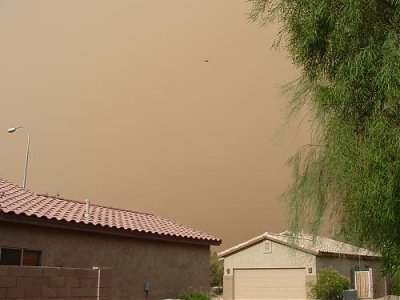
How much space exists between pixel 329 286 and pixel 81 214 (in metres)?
19.1

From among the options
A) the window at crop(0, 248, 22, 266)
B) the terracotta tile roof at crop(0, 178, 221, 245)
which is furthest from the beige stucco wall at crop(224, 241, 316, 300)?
the window at crop(0, 248, 22, 266)

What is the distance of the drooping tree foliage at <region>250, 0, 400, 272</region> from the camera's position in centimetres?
1075

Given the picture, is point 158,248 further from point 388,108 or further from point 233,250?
point 233,250

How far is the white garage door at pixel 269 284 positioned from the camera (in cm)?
3688

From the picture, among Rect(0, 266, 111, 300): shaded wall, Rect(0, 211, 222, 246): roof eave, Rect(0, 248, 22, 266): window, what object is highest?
Rect(0, 211, 222, 246): roof eave

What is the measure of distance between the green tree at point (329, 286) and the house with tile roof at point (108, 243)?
40.3 ft

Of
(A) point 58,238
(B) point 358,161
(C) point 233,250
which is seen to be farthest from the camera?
(C) point 233,250

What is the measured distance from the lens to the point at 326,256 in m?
36.8

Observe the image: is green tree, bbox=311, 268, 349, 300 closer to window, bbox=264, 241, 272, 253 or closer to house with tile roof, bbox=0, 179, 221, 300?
window, bbox=264, 241, 272, 253

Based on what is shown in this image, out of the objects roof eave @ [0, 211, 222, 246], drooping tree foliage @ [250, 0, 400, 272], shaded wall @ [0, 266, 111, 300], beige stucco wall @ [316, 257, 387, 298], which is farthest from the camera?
beige stucco wall @ [316, 257, 387, 298]

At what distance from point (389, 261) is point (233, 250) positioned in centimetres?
2804

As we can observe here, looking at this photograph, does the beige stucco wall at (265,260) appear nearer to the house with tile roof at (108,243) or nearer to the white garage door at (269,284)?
the white garage door at (269,284)

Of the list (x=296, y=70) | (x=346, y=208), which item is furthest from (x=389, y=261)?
(x=296, y=70)

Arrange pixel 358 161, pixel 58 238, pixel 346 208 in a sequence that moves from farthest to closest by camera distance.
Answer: pixel 58 238 → pixel 346 208 → pixel 358 161
